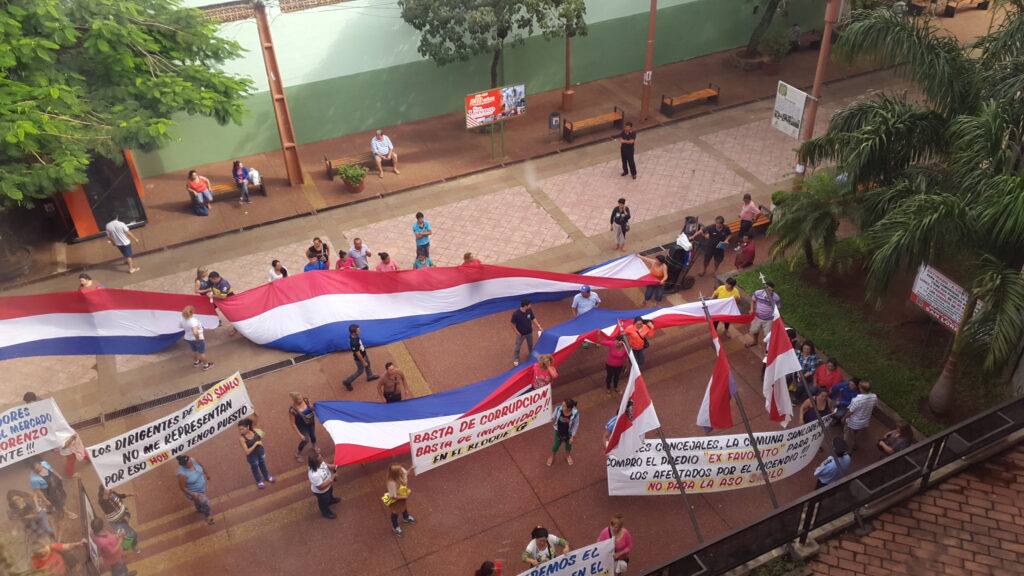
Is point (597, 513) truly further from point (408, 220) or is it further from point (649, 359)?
point (408, 220)

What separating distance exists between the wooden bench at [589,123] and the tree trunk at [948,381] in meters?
11.7

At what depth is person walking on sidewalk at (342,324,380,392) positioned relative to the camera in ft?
45.4

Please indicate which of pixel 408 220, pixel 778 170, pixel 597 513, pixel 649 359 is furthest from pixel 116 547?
pixel 778 170

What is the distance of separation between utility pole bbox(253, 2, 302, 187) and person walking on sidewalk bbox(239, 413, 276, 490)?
378 inches

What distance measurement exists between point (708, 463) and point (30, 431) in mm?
9223

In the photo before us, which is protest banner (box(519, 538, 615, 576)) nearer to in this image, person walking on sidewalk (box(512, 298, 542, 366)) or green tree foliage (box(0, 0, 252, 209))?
person walking on sidewalk (box(512, 298, 542, 366))

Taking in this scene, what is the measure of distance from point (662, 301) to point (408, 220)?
6388mm

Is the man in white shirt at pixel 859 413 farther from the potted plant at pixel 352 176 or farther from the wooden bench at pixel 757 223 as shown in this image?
the potted plant at pixel 352 176

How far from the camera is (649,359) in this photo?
1495cm

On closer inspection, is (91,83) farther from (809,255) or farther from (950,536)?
(950,536)

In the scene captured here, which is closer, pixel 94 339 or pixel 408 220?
pixel 94 339

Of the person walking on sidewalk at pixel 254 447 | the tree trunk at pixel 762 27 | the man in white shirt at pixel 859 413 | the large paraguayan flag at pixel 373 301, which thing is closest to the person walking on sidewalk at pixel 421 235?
the large paraguayan flag at pixel 373 301

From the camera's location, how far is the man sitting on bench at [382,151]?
2098cm

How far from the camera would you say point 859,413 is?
491 inches
